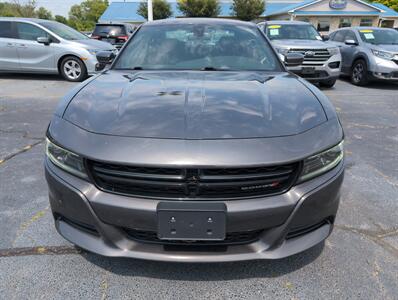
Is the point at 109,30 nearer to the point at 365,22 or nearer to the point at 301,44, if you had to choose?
the point at 301,44

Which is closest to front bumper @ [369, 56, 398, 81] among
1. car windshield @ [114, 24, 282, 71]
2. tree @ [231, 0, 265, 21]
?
car windshield @ [114, 24, 282, 71]

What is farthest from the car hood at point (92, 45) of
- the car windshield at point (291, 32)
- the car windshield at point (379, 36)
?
the car windshield at point (379, 36)

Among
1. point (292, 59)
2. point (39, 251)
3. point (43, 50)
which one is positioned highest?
point (292, 59)

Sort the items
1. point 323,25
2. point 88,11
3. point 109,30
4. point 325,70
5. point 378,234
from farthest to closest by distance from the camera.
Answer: point 88,11, point 323,25, point 109,30, point 325,70, point 378,234

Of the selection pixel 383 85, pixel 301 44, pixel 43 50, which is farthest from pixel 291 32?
pixel 43 50

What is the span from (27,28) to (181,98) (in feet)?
28.7

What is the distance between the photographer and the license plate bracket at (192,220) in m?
1.61

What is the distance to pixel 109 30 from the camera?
1323 cm

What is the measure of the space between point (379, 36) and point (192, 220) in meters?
10.2

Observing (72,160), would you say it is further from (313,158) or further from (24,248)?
(313,158)

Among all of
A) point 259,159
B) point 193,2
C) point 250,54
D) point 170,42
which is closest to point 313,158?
point 259,159

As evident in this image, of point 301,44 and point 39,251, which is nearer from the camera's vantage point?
point 39,251

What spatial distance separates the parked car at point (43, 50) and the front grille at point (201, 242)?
7.99m

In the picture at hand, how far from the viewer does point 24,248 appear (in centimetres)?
234
